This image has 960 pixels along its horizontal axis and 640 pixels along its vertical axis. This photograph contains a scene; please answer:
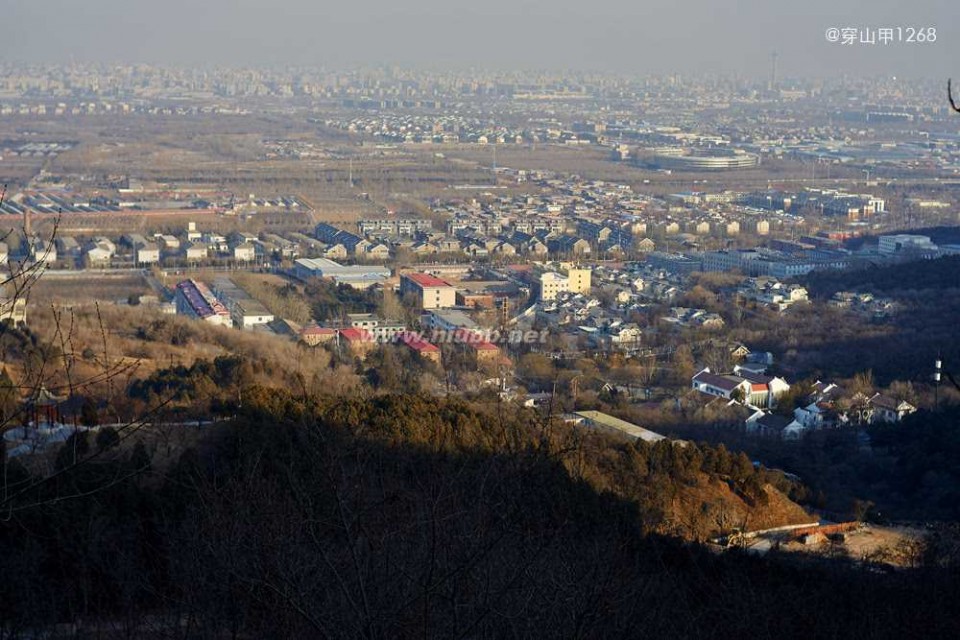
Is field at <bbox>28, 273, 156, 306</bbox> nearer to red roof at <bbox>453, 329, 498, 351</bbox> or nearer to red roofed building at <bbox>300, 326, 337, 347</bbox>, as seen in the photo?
red roofed building at <bbox>300, 326, 337, 347</bbox>

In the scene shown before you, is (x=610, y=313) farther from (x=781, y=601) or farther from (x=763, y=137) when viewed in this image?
(x=763, y=137)

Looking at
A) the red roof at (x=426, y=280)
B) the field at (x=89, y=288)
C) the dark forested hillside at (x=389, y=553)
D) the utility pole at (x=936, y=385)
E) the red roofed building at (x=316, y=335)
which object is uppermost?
the dark forested hillside at (x=389, y=553)

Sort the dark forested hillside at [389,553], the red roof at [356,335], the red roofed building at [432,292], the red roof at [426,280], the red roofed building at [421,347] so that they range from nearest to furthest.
Result: the dark forested hillside at [389,553]
the red roofed building at [421,347]
the red roof at [356,335]
the red roofed building at [432,292]
the red roof at [426,280]

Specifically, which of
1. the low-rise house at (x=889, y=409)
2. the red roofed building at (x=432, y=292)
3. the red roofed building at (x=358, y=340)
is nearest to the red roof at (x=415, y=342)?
the red roofed building at (x=358, y=340)

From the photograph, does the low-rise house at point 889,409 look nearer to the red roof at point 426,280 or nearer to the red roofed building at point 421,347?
the red roofed building at point 421,347

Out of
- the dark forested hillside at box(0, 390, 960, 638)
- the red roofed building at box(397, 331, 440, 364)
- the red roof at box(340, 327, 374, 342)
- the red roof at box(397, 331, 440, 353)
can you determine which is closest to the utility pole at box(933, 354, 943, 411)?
the dark forested hillside at box(0, 390, 960, 638)

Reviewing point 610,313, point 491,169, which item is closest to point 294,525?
point 610,313
